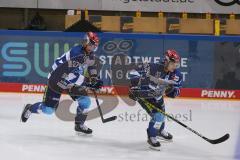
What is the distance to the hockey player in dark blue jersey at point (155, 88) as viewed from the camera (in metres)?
3.49

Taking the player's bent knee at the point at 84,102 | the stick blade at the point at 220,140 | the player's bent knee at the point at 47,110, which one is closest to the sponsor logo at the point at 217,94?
the stick blade at the point at 220,140

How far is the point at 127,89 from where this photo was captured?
4.45 metres

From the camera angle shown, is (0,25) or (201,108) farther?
(0,25)

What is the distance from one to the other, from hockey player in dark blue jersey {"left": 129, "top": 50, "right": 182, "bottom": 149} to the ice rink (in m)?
→ 0.10

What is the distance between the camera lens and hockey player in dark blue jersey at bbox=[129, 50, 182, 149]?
3.49 m

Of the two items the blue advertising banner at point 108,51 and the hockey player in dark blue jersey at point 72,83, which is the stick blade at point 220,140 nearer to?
the hockey player in dark blue jersey at point 72,83

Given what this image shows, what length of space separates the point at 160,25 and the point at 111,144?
4.50 meters

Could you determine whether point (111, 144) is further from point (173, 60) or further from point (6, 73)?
point (6, 73)

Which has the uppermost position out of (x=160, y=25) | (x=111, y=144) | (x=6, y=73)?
(x=160, y=25)

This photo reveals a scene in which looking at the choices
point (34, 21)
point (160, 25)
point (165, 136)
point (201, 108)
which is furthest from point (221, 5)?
point (165, 136)

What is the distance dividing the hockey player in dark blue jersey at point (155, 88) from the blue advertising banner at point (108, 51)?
0.97 metres

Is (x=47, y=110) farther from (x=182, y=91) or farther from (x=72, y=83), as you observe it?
(x=182, y=91)

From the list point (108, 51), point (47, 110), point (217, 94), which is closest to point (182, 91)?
point (217, 94)

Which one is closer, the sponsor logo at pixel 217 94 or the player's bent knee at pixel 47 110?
the player's bent knee at pixel 47 110
